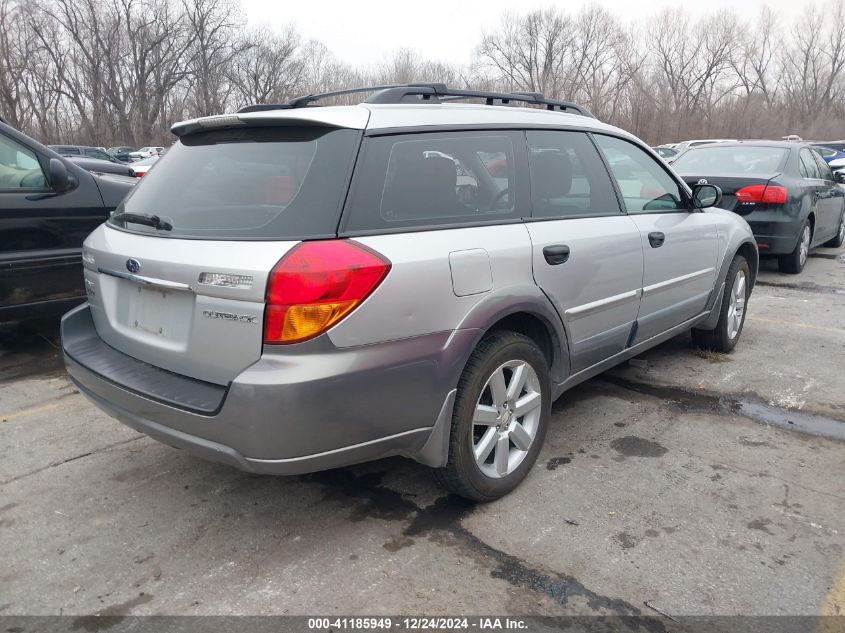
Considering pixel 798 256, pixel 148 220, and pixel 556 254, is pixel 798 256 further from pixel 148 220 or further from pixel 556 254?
pixel 148 220

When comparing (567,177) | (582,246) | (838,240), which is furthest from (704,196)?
(838,240)

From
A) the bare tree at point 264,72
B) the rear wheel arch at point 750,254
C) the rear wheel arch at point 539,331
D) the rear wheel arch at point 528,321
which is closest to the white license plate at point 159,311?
the rear wheel arch at point 528,321

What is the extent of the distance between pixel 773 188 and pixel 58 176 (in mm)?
7343

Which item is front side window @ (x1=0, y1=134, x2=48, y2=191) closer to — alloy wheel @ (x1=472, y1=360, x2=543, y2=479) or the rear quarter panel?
the rear quarter panel

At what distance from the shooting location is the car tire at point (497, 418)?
279 centimetres

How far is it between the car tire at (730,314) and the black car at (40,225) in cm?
478

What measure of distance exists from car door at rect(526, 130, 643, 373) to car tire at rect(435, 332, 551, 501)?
34cm

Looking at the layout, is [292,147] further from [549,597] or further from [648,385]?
[648,385]

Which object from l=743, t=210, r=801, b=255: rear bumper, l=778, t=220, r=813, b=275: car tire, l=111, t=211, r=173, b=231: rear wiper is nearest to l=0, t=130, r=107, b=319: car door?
l=111, t=211, r=173, b=231: rear wiper

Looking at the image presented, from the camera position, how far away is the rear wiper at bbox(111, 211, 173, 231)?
9.06ft

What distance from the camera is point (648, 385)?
4562 millimetres

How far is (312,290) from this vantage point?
7.52 feet

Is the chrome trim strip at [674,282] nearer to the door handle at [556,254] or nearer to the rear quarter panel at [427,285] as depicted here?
the door handle at [556,254]

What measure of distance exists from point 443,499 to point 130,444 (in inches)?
71.0
